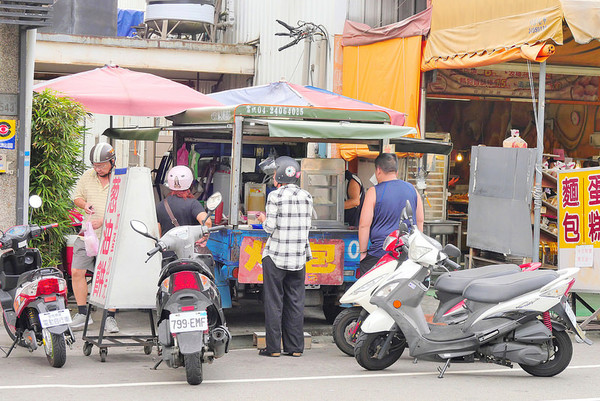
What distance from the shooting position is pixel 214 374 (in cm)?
757

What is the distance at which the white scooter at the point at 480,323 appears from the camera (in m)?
7.47

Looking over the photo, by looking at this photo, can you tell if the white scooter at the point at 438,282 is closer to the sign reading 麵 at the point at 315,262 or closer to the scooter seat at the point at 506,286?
the scooter seat at the point at 506,286

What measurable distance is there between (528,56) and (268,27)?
858cm

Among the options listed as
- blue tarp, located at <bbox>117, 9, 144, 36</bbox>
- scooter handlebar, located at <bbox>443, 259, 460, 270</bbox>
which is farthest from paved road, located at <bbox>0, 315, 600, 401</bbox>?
blue tarp, located at <bbox>117, 9, 144, 36</bbox>

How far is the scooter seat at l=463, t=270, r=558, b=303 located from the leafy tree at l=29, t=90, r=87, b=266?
479 cm

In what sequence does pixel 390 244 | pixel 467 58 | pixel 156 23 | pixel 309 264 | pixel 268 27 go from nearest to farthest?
pixel 390 244
pixel 309 264
pixel 467 58
pixel 268 27
pixel 156 23

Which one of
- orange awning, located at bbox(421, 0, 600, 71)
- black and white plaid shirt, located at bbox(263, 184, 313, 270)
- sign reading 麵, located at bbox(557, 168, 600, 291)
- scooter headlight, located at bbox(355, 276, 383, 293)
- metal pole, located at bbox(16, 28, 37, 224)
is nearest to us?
scooter headlight, located at bbox(355, 276, 383, 293)

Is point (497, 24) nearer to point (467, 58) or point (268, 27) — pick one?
point (467, 58)

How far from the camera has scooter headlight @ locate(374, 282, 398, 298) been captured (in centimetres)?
772

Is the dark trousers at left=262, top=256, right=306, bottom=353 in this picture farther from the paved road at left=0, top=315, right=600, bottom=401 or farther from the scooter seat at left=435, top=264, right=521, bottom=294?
the scooter seat at left=435, top=264, right=521, bottom=294

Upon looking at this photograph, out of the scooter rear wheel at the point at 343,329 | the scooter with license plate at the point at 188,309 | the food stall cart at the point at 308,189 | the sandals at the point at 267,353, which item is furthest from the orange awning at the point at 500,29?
the scooter with license plate at the point at 188,309

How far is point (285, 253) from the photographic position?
8.32 meters

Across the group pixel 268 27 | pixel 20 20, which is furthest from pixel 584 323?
pixel 268 27

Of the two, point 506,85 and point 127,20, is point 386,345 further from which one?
point 127,20
